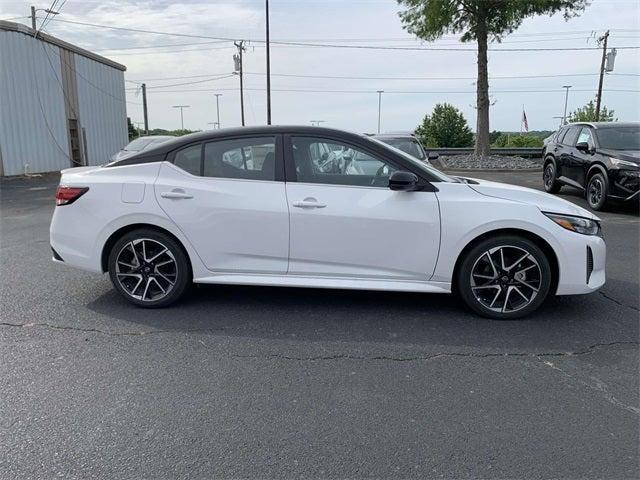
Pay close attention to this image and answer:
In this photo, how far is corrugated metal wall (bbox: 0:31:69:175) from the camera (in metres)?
18.3

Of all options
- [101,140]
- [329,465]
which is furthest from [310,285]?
[101,140]

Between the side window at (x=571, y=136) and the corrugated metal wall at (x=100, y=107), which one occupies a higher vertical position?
the corrugated metal wall at (x=100, y=107)

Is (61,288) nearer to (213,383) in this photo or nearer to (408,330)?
(213,383)

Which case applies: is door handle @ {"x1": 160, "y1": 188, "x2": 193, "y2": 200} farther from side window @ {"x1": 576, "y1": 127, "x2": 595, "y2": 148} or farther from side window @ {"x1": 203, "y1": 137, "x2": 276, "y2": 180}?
side window @ {"x1": 576, "y1": 127, "x2": 595, "y2": 148}

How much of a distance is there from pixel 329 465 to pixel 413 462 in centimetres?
40

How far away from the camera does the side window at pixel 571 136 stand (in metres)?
10.8

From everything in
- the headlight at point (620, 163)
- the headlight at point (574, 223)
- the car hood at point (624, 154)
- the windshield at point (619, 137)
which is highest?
the windshield at point (619, 137)

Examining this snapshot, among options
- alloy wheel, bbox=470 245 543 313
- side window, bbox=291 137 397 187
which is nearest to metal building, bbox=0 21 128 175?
side window, bbox=291 137 397 187

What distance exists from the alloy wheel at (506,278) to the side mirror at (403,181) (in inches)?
31.2

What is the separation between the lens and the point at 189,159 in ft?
14.6

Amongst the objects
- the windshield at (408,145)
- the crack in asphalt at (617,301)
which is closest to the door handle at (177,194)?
the crack in asphalt at (617,301)

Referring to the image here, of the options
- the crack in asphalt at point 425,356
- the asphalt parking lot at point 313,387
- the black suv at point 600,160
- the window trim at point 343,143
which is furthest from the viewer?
the black suv at point 600,160

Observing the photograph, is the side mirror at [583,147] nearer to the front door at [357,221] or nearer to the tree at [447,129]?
the front door at [357,221]

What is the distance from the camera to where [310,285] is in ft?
14.1
